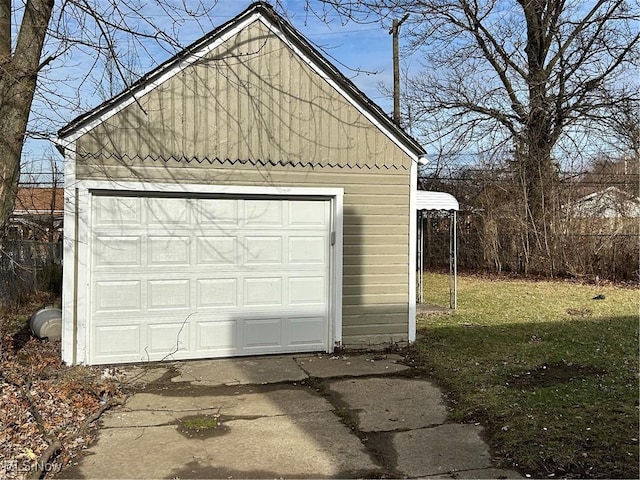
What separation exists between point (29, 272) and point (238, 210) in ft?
22.1

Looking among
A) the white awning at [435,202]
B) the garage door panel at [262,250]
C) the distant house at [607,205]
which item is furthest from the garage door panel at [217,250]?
the distant house at [607,205]

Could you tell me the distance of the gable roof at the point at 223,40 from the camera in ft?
22.2

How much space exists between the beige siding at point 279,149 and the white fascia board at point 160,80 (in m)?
0.06

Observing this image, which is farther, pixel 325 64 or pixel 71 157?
pixel 325 64

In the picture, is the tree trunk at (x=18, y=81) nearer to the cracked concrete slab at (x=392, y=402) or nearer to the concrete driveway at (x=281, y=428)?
the concrete driveway at (x=281, y=428)

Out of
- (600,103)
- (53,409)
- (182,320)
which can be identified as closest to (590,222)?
(600,103)

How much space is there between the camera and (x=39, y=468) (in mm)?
3912

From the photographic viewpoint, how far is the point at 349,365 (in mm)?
7289

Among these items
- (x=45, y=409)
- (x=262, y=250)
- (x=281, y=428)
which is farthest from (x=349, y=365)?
(x=45, y=409)

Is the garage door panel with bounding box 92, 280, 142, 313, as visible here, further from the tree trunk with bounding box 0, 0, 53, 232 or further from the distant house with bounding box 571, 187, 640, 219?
the distant house with bounding box 571, 187, 640, 219

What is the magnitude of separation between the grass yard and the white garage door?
1.94 metres

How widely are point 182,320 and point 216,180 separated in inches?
73.5

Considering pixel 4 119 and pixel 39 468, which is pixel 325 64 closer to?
pixel 4 119

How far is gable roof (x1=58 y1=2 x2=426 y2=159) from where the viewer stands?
6.76 m
